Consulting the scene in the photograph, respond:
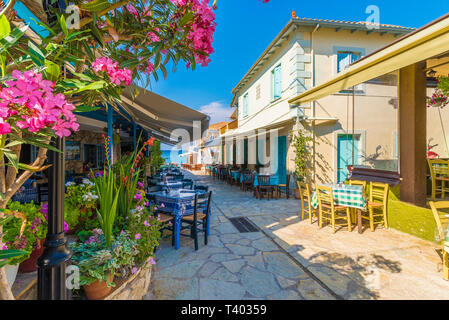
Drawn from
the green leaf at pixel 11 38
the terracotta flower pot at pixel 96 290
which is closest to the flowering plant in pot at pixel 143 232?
the terracotta flower pot at pixel 96 290

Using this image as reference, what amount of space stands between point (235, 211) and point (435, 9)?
8879 millimetres

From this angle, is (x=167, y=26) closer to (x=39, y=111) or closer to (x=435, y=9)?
(x=39, y=111)

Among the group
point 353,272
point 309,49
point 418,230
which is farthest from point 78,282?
point 309,49

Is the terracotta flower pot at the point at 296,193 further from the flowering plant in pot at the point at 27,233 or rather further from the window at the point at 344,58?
the flowering plant in pot at the point at 27,233

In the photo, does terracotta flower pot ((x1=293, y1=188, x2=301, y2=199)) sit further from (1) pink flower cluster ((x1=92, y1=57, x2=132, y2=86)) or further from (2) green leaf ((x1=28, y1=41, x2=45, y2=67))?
(2) green leaf ((x1=28, y1=41, x2=45, y2=67))

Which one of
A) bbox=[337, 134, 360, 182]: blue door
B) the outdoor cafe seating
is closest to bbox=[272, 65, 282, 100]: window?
bbox=[337, 134, 360, 182]: blue door

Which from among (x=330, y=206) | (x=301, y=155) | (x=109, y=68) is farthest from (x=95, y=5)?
(x=301, y=155)

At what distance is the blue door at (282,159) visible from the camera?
985 cm

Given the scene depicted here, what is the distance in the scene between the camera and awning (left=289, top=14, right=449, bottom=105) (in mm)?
2365

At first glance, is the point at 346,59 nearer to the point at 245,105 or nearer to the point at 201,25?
the point at 245,105

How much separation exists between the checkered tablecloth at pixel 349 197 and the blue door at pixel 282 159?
4985mm

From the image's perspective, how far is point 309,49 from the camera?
8.29 metres

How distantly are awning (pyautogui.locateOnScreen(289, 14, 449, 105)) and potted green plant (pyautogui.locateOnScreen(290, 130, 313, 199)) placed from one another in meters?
4.25

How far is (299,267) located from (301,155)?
5810 millimetres
